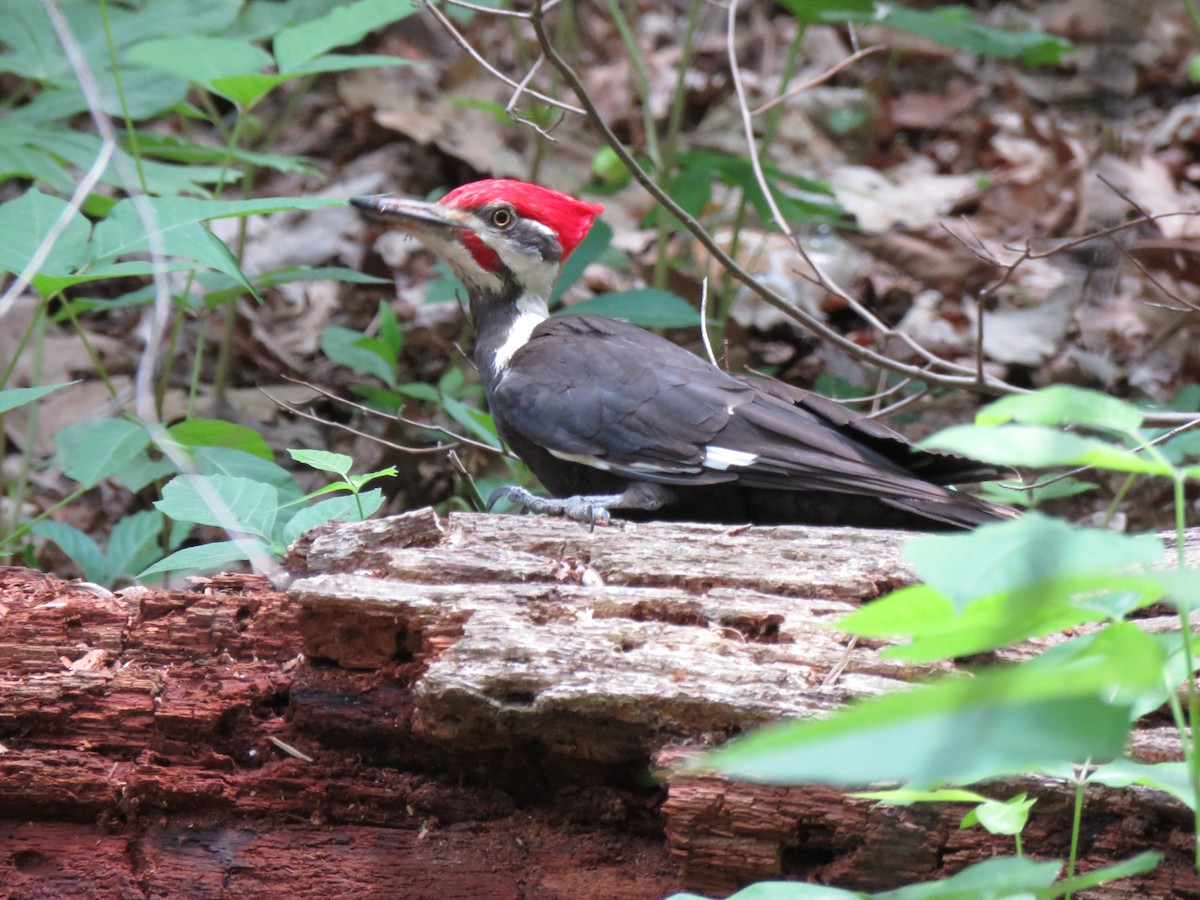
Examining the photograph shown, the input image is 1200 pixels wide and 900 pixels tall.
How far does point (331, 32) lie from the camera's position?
3.34 metres

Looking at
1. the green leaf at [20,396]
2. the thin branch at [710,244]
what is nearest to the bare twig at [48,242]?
the green leaf at [20,396]

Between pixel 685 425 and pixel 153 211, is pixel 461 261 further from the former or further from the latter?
pixel 153 211

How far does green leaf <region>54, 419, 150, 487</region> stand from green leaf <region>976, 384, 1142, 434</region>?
2.39m

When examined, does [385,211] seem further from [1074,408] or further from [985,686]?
[985,686]

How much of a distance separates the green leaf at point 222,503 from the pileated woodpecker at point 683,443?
696mm

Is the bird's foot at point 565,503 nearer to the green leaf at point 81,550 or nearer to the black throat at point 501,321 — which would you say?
the black throat at point 501,321

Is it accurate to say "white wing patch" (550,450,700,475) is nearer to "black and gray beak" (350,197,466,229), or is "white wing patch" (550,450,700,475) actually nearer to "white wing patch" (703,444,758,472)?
"white wing patch" (703,444,758,472)

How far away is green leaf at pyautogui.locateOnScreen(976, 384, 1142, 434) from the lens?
1022 mm

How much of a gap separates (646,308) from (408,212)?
902 millimetres

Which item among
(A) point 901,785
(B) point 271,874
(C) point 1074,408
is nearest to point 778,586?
(A) point 901,785

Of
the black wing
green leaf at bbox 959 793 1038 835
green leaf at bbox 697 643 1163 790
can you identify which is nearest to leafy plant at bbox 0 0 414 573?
the black wing

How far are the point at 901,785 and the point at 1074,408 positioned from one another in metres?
0.96

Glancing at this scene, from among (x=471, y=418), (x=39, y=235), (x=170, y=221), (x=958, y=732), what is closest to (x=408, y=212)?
(x=471, y=418)

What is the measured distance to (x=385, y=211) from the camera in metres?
3.40
